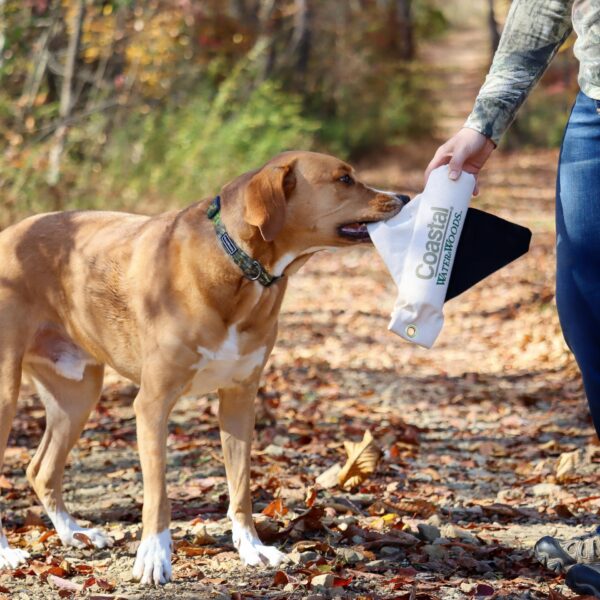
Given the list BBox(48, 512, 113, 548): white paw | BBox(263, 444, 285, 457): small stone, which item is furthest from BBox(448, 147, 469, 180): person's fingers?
BBox(263, 444, 285, 457): small stone

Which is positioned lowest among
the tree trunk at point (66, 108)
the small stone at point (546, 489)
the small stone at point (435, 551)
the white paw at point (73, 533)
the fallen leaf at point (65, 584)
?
the white paw at point (73, 533)

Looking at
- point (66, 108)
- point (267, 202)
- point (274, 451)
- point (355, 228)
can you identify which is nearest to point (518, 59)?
point (355, 228)

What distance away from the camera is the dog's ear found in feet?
13.3

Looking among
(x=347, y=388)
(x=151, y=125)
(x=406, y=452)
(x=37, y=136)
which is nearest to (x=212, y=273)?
(x=406, y=452)

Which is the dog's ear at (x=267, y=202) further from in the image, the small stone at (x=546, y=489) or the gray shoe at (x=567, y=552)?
the small stone at (x=546, y=489)

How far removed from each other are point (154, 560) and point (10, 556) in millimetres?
760

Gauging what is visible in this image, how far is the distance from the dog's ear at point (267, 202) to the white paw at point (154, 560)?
1259 mm

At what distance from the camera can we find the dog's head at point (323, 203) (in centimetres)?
420

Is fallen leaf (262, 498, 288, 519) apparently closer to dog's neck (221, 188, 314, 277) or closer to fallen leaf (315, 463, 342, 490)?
fallen leaf (315, 463, 342, 490)

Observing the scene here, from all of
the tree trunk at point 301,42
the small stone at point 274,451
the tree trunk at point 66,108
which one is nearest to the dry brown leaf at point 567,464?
the small stone at point 274,451

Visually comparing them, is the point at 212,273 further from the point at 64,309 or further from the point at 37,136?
the point at 37,136

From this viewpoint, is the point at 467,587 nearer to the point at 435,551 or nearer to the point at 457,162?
the point at 435,551

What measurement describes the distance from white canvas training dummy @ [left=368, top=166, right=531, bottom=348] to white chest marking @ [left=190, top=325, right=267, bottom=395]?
666 millimetres

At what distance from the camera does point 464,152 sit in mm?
3746
